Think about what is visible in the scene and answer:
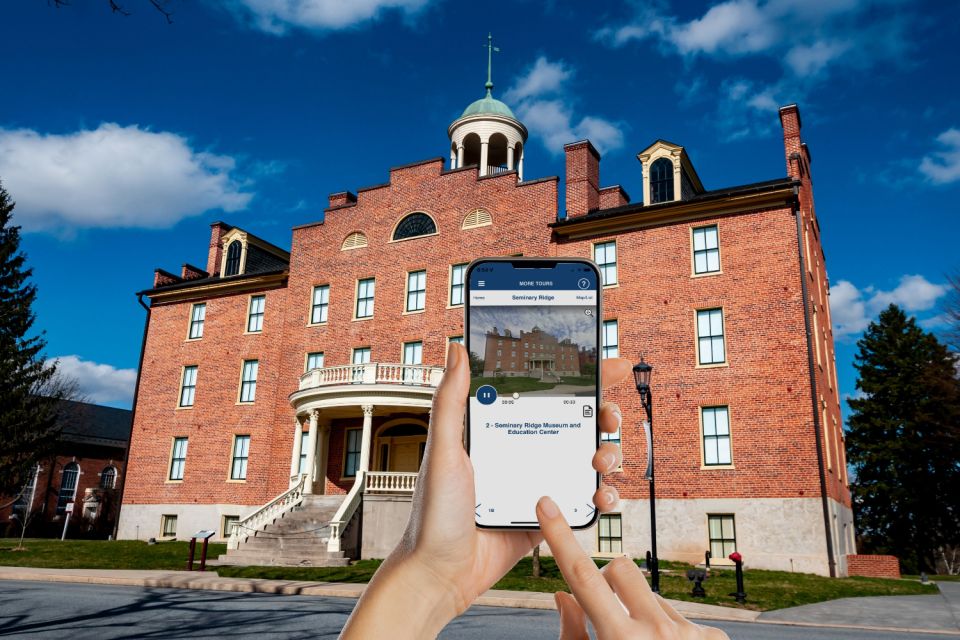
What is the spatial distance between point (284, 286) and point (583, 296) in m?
32.8

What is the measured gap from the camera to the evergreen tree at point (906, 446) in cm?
4212

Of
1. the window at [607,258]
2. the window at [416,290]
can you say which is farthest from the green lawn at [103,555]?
the window at [607,258]

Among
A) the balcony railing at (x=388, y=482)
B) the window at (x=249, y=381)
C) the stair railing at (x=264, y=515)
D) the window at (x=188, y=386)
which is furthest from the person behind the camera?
the window at (x=188, y=386)

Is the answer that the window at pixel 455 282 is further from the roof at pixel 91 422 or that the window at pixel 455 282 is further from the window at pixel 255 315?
the roof at pixel 91 422

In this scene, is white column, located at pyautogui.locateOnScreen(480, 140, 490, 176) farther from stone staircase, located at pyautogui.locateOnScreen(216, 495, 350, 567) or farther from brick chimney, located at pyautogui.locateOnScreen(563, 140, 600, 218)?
stone staircase, located at pyautogui.locateOnScreen(216, 495, 350, 567)

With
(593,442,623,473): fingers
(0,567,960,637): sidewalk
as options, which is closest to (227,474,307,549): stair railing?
(0,567,960,637): sidewalk

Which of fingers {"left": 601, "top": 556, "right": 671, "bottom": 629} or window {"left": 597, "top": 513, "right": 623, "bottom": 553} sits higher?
fingers {"left": 601, "top": 556, "right": 671, "bottom": 629}

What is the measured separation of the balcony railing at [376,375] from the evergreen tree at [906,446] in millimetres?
30824

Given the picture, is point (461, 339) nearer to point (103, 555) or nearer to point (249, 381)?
point (249, 381)

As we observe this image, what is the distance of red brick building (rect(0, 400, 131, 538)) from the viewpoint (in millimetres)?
49656

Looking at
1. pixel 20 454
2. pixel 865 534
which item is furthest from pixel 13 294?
pixel 865 534

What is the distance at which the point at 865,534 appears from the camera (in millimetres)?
45656

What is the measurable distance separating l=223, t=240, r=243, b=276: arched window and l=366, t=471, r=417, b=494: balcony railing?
16.0 m

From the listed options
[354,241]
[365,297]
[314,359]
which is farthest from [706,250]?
[314,359]
